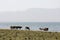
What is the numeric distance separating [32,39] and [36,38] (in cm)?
30

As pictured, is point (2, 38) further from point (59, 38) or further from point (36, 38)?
point (59, 38)

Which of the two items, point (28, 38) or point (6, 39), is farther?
point (28, 38)

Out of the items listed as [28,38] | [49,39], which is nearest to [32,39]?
[28,38]

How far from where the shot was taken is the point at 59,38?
1115 cm

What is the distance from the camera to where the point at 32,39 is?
10.7 m

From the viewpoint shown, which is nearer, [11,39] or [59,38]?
[11,39]

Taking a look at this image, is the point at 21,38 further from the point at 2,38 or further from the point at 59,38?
the point at 59,38

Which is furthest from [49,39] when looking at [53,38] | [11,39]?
[11,39]

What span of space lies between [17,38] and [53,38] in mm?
1986

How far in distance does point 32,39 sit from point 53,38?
3.95 ft

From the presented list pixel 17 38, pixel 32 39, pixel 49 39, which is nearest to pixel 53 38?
pixel 49 39

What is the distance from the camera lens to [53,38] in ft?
36.5

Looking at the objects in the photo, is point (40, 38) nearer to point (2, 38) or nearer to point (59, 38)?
point (59, 38)

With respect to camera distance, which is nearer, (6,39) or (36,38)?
(6,39)
